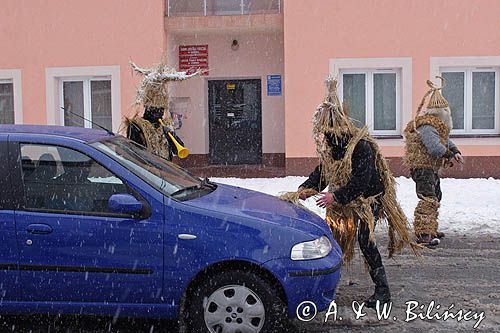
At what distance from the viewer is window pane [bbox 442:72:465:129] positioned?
15.0m

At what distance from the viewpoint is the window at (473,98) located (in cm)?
1497

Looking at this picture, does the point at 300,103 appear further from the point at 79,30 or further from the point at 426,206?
the point at 426,206

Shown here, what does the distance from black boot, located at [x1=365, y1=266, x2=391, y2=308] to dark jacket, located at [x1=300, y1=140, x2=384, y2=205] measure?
67 cm

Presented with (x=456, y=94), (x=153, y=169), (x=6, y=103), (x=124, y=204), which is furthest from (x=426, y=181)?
(x=6, y=103)

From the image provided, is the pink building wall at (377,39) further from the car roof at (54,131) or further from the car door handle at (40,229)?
the car door handle at (40,229)

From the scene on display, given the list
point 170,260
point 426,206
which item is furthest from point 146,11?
point 170,260

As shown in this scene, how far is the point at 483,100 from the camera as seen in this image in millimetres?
15094

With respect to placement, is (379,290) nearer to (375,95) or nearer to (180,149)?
(180,149)

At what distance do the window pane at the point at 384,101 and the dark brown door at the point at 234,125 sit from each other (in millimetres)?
3176

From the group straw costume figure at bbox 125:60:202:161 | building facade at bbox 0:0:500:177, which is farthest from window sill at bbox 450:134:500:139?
straw costume figure at bbox 125:60:202:161

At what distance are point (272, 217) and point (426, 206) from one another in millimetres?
4108

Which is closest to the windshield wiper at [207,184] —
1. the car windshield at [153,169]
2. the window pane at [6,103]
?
the car windshield at [153,169]

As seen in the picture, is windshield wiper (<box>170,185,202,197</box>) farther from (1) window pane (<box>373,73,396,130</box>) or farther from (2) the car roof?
(1) window pane (<box>373,73,396,130</box>)

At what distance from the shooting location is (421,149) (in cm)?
862
